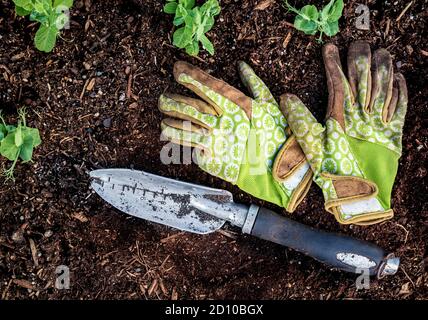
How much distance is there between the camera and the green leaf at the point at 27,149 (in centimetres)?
159

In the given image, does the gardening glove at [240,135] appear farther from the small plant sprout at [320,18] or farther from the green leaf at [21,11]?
the green leaf at [21,11]

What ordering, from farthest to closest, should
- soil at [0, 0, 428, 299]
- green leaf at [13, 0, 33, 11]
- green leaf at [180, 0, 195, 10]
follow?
soil at [0, 0, 428, 299] → green leaf at [180, 0, 195, 10] → green leaf at [13, 0, 33, 11]

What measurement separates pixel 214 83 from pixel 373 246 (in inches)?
29.2

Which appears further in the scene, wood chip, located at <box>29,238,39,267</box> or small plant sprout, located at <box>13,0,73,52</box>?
wood chip, located at <box>29,238,39,267</box>

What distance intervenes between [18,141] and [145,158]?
422 mm

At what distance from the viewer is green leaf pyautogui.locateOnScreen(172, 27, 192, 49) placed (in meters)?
1.61

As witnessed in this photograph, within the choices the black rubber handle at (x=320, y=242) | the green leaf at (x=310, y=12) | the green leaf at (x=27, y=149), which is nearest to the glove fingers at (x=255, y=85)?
the green leaf at (x=310, y=12)

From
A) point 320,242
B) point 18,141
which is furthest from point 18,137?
point 320,242

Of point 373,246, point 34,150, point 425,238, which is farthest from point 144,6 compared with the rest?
point 425,238

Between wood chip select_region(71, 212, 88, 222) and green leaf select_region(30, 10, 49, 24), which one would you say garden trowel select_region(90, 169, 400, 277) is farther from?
green leaf select_region(30, 10, 49, 24)

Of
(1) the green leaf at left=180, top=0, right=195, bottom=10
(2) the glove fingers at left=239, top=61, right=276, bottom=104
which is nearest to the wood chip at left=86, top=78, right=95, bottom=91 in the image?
(1) the green leaf at left=180, top=0, right=195, bottom=10

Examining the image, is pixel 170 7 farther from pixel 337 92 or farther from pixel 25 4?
pixel 337 92

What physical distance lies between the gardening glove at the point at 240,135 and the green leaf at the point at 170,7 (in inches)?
6.6

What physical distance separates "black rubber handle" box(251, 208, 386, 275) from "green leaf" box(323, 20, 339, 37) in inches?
24.5
